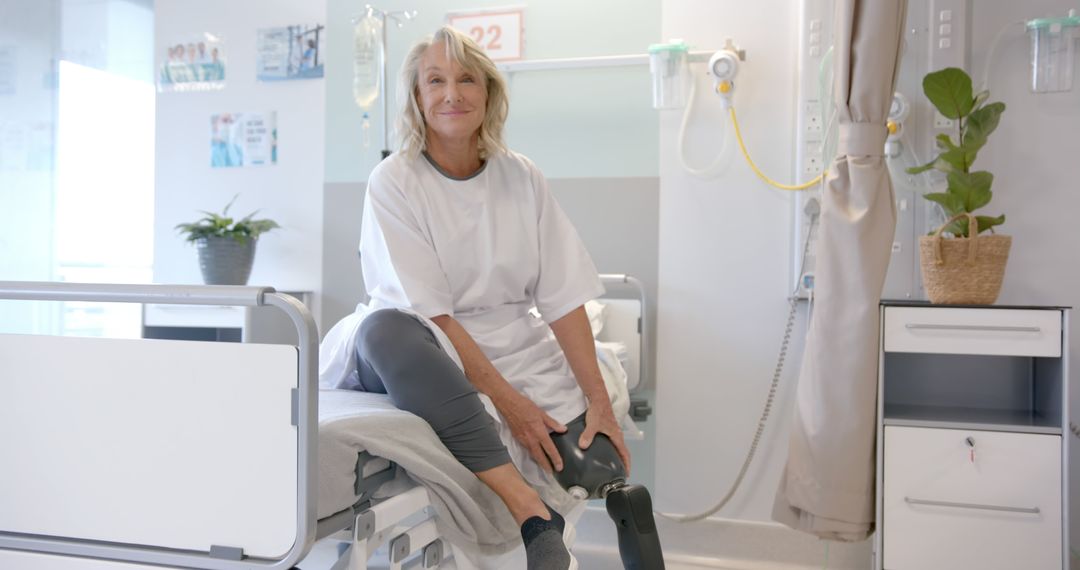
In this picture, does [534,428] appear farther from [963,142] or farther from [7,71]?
[7,71]

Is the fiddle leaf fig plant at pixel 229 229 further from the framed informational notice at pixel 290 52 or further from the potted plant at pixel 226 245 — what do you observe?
the framed informational notice at pixel 290 52

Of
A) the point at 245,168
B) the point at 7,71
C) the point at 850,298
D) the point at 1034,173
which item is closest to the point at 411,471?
the point at 850,298

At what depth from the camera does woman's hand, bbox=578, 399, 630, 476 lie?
1884mm

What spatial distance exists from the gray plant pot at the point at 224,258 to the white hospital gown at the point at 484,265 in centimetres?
123

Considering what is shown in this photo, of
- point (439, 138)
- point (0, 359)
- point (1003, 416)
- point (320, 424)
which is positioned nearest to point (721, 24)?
point (439, 138)

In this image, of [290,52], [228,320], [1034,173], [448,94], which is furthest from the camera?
Answer: [290,52]

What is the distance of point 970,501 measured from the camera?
7.52 feet

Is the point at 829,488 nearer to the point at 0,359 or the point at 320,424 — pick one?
the point at 320,424

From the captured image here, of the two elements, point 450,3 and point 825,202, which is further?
point 450,3

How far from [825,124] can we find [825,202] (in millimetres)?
512

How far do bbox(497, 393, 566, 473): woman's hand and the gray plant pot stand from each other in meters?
1.66

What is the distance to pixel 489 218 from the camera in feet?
7.16

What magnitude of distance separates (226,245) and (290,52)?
809 mm

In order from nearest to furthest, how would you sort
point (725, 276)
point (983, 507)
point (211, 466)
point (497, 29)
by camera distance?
point (211, 466)
point (983, 507)
point (725, 276)
point (497, 29)
